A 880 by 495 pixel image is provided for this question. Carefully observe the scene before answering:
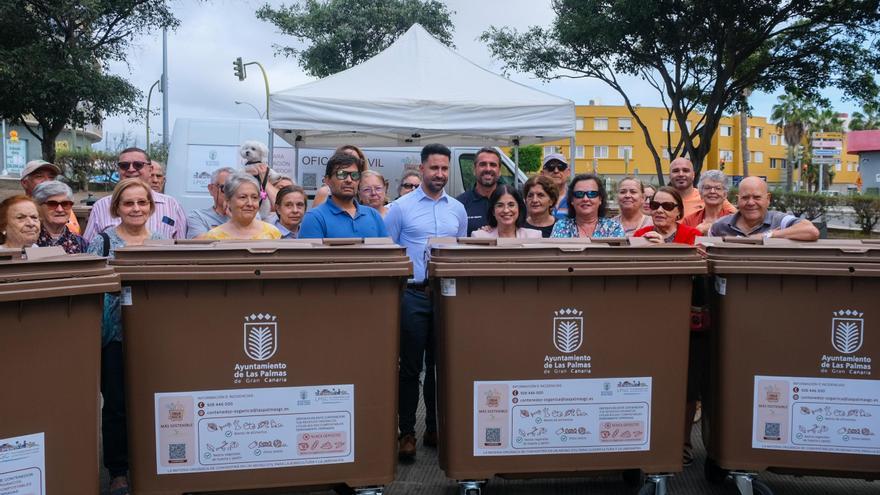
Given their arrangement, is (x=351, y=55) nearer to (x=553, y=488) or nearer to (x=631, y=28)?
(x=631, y=28)

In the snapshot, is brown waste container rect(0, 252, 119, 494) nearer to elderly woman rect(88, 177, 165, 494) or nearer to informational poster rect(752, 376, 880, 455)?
elderly woman rect(88, 177, 165, 494)

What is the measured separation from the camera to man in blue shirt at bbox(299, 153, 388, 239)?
14.8 ft

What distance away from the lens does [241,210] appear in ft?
14.4

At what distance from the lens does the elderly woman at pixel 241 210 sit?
14.3 feet

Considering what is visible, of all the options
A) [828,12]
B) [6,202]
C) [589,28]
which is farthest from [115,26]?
[828,12]

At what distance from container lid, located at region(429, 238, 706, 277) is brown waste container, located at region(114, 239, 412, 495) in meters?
0.24

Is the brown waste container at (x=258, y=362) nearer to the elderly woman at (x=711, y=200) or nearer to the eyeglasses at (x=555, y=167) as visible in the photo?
the eyeglasses at (x=555, y=167)

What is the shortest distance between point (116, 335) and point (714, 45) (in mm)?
15611

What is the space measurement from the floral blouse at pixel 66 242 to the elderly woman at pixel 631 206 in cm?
339

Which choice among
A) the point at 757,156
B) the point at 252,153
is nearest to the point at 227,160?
the point at 252,153

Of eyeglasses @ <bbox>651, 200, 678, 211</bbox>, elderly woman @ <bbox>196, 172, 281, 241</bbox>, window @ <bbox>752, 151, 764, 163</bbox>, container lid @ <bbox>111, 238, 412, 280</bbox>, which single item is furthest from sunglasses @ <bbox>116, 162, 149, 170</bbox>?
window @ <bbox>752, 151, 764, 163</bbox>

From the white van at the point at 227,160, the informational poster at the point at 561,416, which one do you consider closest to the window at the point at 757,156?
the white van at the point at 227,160

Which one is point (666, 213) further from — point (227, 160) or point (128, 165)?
point (227, 160)

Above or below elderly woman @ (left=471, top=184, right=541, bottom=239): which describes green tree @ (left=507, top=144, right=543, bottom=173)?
above
